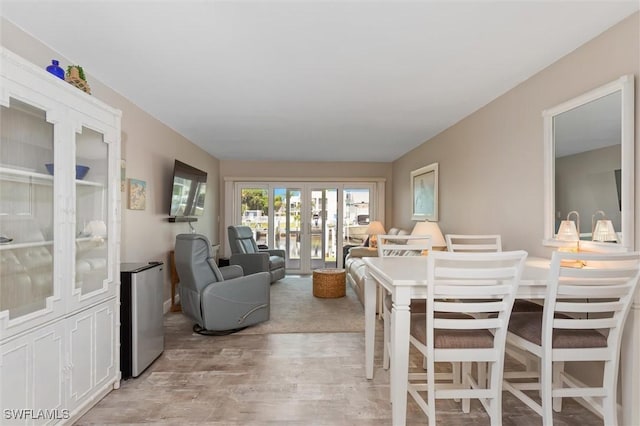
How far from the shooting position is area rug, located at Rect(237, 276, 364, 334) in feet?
12.3

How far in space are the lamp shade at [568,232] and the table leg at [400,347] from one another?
4.22ft

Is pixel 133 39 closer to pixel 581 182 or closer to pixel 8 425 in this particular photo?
pixel 8 425

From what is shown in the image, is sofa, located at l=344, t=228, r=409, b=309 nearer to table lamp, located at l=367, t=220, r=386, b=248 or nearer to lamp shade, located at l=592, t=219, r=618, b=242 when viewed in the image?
table lamp, located at l=367, t=220, r=386, b=248

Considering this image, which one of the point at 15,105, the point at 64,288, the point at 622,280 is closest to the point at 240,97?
the point at 15,105

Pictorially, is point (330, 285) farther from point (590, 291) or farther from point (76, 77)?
point (76, 77)

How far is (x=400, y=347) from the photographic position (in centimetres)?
186

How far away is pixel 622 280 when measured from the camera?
1.83m

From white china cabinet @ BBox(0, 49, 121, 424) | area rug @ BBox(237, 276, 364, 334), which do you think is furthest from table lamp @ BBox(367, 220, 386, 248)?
white china cabinet @ BBox(0, 49, 121, 424)

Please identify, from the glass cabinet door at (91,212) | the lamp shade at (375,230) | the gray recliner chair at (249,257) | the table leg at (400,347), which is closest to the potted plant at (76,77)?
the glass cabinet door at (91,212)

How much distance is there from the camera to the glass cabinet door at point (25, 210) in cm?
168

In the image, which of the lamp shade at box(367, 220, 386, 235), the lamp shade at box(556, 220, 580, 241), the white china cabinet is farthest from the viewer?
the lamp shade at box(367, 220, 386, 235)

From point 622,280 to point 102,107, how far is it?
327 cm

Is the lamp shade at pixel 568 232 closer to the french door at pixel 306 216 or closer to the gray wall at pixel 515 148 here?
the gray wall at pixel 515 148

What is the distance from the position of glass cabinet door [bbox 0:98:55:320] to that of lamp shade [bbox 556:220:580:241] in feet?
10.3
